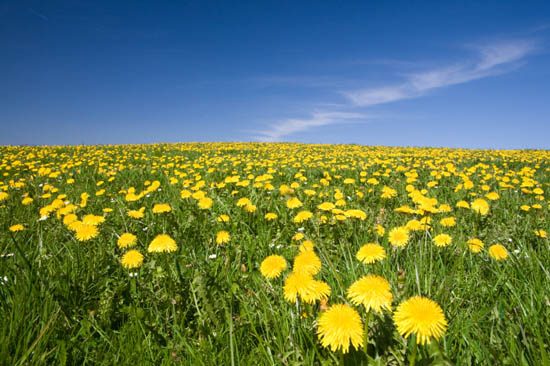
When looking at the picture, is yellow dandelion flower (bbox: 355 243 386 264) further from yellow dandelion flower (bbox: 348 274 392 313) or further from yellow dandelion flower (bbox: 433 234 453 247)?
yellow dandelion flower (bbox: 433 234 453 247)

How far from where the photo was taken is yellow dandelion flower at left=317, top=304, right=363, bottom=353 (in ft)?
2.81

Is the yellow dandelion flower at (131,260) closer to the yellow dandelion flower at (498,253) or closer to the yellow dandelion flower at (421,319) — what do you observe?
the yellow dandelion flower at (421,319)

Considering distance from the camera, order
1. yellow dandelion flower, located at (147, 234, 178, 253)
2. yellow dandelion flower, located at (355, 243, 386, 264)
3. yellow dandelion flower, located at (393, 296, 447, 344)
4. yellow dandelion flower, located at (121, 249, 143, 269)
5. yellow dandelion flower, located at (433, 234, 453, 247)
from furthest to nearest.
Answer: yellow dandelion flower, located at (433, 234, 453, 247)
yellow dandelion flower, located at (147, 234, 178, 253)
yellow dandelion flower, located at (121, 249, 143, 269)
yellow dandelion flower, located at (355, 243, 386, 264)
yellow dandelion flower, located at (393, 296, 447, 344)

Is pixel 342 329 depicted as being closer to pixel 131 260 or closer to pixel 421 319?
pixel 421 319

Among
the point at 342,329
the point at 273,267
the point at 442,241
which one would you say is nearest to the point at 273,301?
the point at 273,267

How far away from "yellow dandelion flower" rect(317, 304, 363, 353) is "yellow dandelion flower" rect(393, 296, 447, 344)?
0.43 feet

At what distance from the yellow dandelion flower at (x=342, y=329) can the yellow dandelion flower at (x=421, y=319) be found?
13 cm

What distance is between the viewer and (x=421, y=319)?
0.79 meters

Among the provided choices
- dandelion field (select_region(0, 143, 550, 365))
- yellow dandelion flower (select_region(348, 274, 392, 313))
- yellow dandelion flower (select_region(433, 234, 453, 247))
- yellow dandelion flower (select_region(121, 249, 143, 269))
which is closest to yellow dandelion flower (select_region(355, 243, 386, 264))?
dandelion field (select_region(0, 143, 550, 365))

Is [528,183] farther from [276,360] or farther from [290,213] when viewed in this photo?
[276,360]

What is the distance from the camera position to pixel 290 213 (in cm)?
326

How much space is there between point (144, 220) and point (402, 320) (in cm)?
303

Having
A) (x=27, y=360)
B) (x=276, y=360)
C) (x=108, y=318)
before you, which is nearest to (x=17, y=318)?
(x=27, y=360)

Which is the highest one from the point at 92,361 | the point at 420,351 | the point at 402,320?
the point at 402,320
